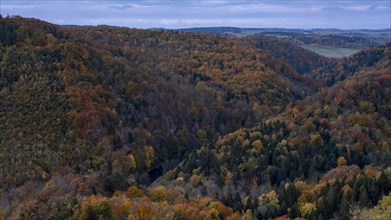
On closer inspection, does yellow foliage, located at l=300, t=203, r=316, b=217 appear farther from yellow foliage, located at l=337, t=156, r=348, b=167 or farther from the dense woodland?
yellow foliage, located at l=337, t=156, r=348, b=167

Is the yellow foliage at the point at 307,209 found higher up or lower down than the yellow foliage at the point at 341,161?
higher up

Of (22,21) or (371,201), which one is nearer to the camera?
(371,201)

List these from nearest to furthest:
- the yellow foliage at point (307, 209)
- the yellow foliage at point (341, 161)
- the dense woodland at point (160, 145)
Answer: the yellow foliage at point (307, 209) < the dense woodland at point (160, 145) < the yellow foliage at point (341, 161)

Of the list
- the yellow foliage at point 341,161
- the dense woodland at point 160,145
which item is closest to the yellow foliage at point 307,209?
the dense woodland at point 160,145

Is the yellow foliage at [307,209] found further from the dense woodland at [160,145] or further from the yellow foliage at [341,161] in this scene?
the yellow foliage at [341,161]

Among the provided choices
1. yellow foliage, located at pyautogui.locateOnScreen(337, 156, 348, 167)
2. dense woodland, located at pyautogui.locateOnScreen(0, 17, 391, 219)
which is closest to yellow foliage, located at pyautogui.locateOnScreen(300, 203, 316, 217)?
dense woodland, located at pyautogui.locateOnScreen(0, 17, 391, 219)

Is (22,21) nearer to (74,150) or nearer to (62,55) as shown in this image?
(62,55)

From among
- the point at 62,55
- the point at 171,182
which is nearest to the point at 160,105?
the point at 62,55

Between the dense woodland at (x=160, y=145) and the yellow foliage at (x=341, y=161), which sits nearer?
the dense woodland at (x=160, y=145)

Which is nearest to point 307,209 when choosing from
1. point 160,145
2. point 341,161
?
point 341,161
